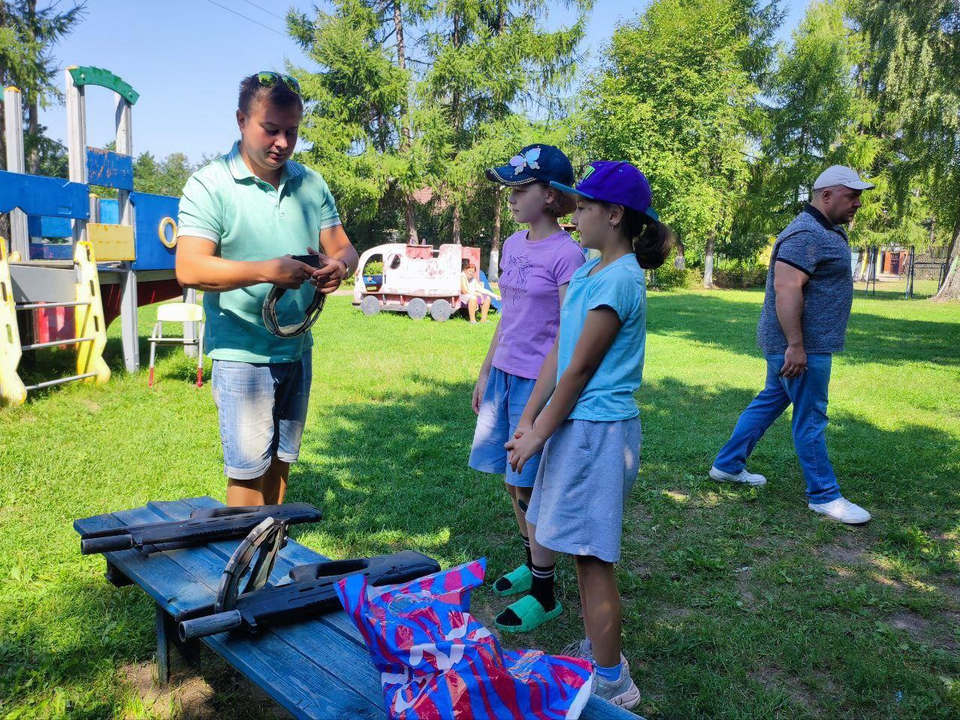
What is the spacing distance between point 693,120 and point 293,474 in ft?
91.2

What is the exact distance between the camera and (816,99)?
31203 millimetres

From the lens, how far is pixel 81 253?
7594 millimetres

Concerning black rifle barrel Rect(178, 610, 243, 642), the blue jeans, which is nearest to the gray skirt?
black rifle barrel Rect(178, 610, 243, 642)

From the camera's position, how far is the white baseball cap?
4.17m

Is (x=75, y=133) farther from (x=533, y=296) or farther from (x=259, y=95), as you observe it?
(x=533, y=296)

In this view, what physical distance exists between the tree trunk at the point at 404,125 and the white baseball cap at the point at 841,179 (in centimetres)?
2593

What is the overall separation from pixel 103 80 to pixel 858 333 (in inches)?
527

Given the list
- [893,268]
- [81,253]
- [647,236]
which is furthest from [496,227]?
[893,268]

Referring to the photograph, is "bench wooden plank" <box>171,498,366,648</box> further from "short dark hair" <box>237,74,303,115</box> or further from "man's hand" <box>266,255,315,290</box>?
"short dark hair" <box>237,74,303,115</box>

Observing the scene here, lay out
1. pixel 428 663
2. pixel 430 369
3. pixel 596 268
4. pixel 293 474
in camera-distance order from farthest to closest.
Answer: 1. pixel 430 369
2. pixel 293 474
3. pixel 596 268
4. pixel 428 663

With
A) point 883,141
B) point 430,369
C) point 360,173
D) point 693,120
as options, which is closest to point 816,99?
point 883,141

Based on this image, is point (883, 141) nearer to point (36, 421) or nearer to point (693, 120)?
point (693, 120)

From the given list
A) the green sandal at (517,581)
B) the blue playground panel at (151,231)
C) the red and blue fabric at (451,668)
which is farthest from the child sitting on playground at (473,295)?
the red and blue fabric at (451,668)

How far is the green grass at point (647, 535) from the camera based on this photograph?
269cm
